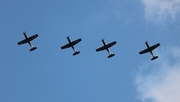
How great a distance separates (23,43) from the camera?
134375 mm

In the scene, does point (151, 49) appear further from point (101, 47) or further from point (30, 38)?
point (30, 38)

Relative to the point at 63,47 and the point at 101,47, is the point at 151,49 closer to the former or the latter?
the point at 101,47

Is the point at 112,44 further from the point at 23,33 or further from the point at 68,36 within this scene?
the point at 23,33

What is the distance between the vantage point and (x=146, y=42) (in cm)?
13550

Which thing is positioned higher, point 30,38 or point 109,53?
point 30,38

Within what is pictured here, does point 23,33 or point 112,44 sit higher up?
point 23,33

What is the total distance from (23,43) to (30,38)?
2.92 metres

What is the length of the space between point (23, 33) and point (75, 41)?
1643 cm

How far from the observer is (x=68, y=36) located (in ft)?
442

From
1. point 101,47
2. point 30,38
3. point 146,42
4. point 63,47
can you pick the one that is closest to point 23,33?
point 30,38

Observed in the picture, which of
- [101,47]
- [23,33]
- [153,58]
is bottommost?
[153,58]

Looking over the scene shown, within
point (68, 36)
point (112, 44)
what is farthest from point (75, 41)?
point (112, 44)

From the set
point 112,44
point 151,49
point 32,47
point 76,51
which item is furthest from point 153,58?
point 32,47

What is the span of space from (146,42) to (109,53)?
1249 centimetres
